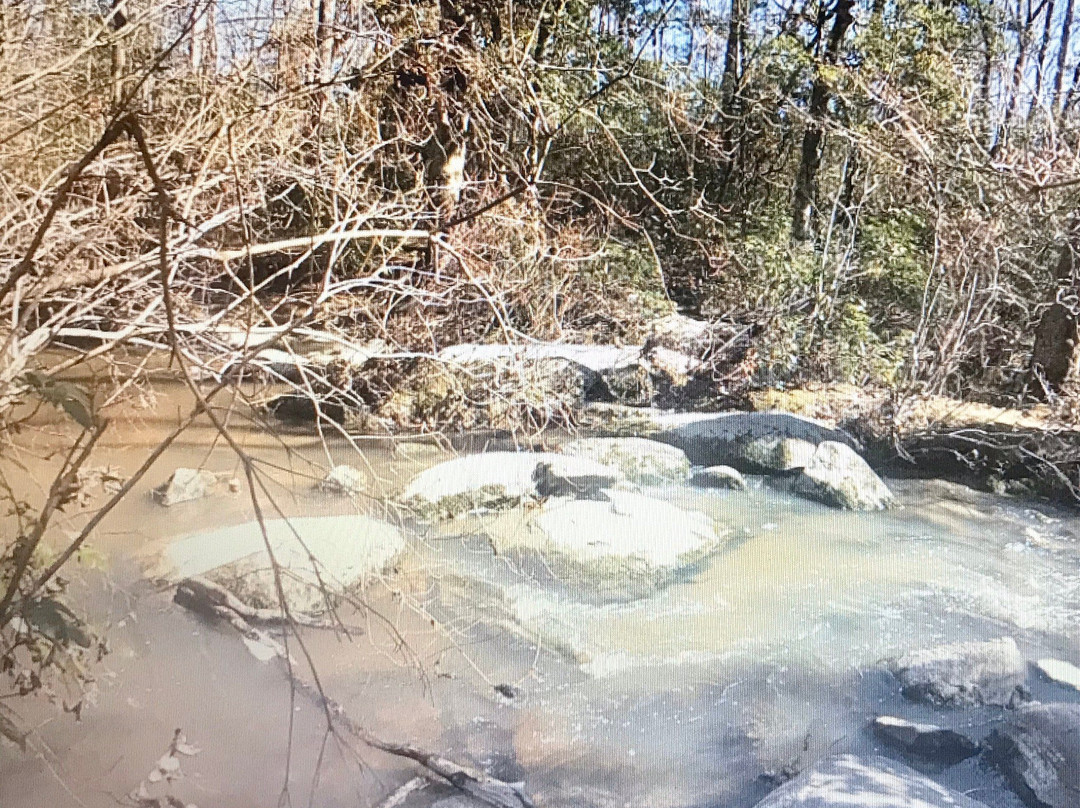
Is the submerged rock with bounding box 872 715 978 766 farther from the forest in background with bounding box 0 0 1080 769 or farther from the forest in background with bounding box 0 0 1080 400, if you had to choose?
the forest in background with bounding box 0 0 1080 400

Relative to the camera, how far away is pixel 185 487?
55.0 inches

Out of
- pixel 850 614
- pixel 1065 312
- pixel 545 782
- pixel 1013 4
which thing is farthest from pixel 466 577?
pixel 1013 4

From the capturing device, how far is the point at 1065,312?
61.4 inches

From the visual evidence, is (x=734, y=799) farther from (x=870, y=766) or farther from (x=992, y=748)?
(x=992, y=748)

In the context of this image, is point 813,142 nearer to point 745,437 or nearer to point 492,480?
point 745,437

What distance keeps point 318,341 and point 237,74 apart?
1.60 feet

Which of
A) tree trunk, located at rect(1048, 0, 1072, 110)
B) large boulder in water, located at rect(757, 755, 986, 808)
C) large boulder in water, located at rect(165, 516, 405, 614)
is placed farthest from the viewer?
tree trunk, located at rect(1048, 0, 1072, 110)

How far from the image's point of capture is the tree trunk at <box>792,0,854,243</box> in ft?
4.91

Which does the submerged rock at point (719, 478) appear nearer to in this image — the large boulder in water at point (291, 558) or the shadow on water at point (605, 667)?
the shadow on water at point (605, 667)

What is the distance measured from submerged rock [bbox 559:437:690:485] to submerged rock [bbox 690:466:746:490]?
2 centimetres

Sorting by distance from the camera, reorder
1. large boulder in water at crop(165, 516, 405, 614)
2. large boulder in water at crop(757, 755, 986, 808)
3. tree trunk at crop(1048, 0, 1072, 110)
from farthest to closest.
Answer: tree trunk at crop(1048, 0, 1072, 110)
large boulder in water at crop(165, 516, 405, 614)
large boulder in water at crop(757, 755, 986, 808)

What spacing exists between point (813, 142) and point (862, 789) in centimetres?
112

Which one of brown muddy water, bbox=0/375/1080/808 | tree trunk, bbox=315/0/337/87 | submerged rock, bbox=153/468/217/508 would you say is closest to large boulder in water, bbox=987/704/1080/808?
brown muddy water, bbox=0/375/1080/808

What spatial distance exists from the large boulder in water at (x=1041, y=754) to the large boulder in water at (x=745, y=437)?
0.54 m
